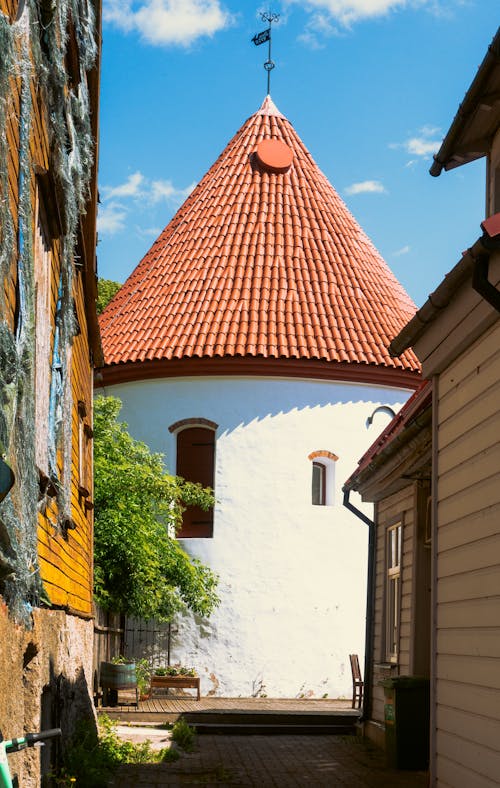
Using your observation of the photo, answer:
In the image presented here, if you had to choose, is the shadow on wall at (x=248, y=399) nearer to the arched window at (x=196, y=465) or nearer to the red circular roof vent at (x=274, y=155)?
the arched window at (x=196, y=465)

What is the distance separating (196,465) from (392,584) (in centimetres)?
1250

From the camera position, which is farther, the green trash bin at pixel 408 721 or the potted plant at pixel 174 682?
the potted plant at pixel 174 682

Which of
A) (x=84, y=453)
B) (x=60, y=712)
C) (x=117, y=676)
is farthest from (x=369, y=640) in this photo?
(x=60, y=712)

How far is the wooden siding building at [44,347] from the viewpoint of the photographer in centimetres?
631

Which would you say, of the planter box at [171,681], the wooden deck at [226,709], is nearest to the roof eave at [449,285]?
the wooden deck at [226,709]

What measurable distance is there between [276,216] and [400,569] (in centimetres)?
1376

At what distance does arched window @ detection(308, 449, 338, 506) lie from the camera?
24547 millimetres

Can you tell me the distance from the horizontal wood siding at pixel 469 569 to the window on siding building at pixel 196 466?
16076 mm

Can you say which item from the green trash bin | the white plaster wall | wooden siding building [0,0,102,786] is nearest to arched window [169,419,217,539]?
the white plaster wall

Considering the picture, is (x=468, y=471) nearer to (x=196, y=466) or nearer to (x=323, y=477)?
(x=323, y=477)

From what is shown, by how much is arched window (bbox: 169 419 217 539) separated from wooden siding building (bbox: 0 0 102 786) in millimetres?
10478

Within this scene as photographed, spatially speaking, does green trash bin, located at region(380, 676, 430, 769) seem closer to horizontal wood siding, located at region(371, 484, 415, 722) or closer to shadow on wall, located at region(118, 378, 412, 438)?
horizontal wood siding, located at region(371, 484, 415, 722)

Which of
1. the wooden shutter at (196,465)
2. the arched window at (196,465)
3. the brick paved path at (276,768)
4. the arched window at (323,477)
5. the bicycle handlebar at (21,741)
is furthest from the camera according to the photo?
the wooden shutter at (196,465)

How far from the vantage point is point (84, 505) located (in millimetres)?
15578
